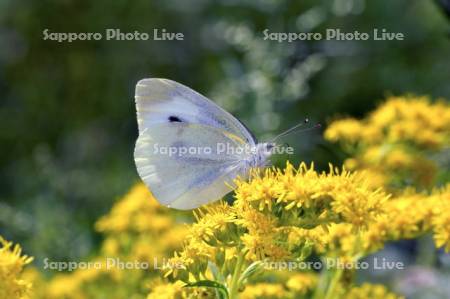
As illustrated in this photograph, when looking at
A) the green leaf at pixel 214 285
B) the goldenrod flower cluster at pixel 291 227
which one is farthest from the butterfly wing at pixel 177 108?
the green leaf at pixel 214 285

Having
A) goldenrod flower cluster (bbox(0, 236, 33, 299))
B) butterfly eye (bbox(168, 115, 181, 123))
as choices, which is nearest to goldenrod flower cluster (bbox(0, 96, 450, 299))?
goldenrod flower cluster (bbox(0, 236, 33, 299))

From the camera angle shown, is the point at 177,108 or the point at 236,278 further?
the point at 177,108

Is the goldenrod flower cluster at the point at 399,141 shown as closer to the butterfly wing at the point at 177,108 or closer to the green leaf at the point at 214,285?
the butterfly wing at the point at 177,108

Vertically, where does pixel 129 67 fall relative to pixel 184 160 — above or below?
above

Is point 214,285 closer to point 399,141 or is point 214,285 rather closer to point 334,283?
point 334,283

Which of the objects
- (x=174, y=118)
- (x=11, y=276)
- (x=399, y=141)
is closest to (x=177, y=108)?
(x=174, y=118)
